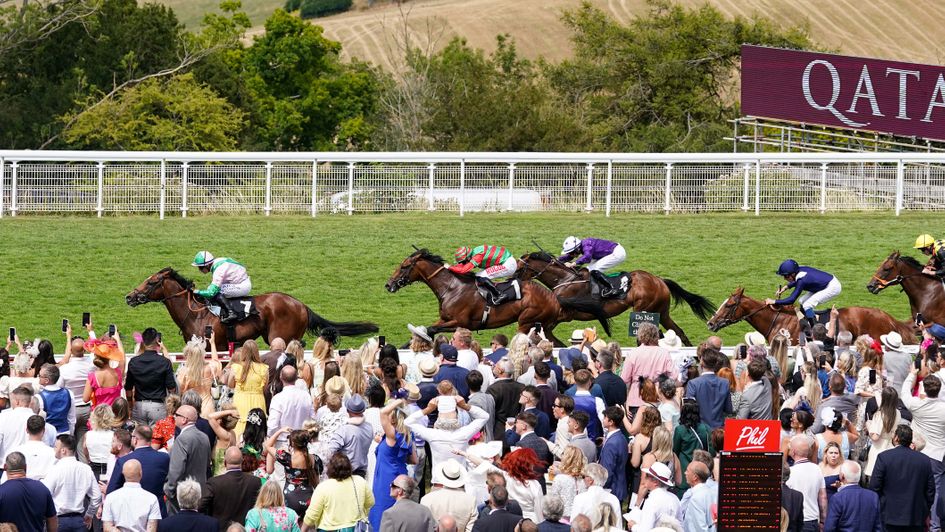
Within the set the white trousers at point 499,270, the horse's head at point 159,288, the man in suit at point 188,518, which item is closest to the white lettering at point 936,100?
the white trousers at point 499,270

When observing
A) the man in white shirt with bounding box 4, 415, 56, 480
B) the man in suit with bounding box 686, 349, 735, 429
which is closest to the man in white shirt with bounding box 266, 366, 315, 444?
the man in white shirt with bounding box 4, 415, 56, 480

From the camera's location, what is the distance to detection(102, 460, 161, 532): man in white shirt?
7.29 metres

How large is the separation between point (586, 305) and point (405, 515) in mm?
8435

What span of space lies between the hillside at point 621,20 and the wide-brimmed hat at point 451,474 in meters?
56.9

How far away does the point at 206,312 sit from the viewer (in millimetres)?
14078

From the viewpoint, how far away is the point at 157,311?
17.1 metres

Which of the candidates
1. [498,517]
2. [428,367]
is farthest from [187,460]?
[498,517]

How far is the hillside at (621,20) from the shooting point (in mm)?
65125

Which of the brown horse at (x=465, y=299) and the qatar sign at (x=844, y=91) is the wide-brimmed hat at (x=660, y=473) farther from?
the qatar sign at (x=844, y=91)

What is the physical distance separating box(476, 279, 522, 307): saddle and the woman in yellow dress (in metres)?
5.71

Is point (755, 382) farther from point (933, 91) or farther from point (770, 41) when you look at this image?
point (770, 41)

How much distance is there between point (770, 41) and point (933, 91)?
1441 centimetres

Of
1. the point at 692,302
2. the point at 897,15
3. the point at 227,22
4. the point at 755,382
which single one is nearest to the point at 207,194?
the point at 692,302

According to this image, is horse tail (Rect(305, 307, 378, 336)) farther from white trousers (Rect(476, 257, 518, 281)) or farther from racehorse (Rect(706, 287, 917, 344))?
racehorse (Rect(706, 287, 917, 344))
